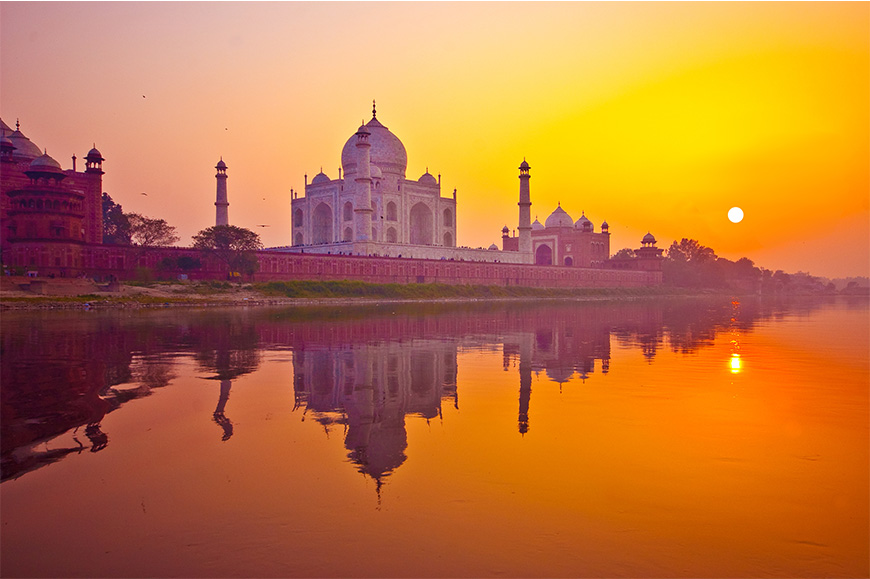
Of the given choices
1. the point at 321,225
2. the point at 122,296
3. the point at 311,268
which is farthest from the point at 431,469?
the point at 321,225

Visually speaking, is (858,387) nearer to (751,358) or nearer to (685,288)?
(751,358)

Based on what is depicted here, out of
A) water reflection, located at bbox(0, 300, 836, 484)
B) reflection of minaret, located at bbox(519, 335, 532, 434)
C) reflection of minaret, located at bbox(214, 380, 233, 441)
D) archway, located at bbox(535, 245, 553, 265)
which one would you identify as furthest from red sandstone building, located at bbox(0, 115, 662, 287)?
reflection of minaret, located at bbox(214, 380, 233, 441)

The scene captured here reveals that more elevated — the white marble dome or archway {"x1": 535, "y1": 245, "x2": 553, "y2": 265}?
the white marble dome

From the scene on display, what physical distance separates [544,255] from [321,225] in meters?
28.3

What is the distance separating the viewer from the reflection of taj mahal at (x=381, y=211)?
50.2 m

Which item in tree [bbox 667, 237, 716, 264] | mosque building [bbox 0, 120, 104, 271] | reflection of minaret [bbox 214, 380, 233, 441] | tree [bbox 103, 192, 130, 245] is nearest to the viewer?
reflection of minaret [bbox 214, 380, 233, 441]

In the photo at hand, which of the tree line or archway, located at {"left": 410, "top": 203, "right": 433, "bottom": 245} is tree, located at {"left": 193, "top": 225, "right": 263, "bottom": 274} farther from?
archway, located at {"left": 410, "top": 203, "right": 433, "bottom": 245}

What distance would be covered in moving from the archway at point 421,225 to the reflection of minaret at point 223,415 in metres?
53.0

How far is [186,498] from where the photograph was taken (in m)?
4.57

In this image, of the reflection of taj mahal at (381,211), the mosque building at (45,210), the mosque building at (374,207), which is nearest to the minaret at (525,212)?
the reflection of taj mahal at (381,211)

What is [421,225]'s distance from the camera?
62250 mm

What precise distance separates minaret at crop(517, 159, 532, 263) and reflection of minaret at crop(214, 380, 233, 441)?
5406cm

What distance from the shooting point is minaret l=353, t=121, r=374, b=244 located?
49.1 meters

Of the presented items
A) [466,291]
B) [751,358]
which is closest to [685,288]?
[466,291]
